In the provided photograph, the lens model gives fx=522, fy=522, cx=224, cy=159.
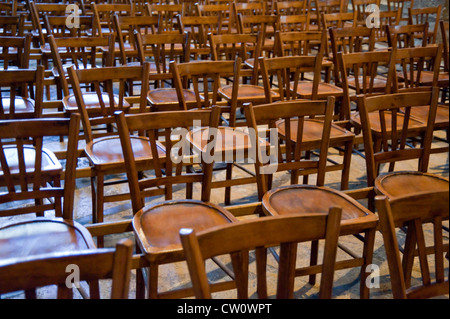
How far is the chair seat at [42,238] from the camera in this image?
1802 millimetres

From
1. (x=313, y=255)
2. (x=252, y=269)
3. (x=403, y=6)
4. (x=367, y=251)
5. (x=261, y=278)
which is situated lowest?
(x=252, y=269)

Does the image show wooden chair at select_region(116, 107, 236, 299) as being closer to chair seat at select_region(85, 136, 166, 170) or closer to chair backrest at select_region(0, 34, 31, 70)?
chair seat at select_region(85, 136, 166, 170)

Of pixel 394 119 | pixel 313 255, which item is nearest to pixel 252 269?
pixel 313 255

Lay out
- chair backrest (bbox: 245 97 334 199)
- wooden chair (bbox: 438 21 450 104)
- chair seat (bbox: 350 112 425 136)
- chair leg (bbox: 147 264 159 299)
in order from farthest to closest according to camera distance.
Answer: wooden chair (bbox: 438 21 450 104), chair seat (bbox: 350 112 425 136), chair backrest (bbox: 245 97 334 199), chair leg (bbox: 147 264 159 299)

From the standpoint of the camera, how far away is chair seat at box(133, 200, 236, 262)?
6.03ft

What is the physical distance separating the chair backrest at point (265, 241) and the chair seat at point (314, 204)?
744 millimetres

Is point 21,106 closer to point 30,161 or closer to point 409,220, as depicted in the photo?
point 30,161

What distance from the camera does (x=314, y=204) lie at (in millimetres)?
2277

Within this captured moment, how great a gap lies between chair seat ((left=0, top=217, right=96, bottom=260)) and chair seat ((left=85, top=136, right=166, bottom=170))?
59 centimetres

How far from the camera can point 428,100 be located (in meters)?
2.50

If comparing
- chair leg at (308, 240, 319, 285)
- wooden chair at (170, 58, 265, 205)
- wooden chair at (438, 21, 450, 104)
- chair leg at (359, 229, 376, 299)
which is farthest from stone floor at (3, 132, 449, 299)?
wooden chair at (438, 21, 450, 104)

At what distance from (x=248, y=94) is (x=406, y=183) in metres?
1.61

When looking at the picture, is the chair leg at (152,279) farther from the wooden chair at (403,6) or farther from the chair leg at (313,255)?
the wooden chair at (403,6)
